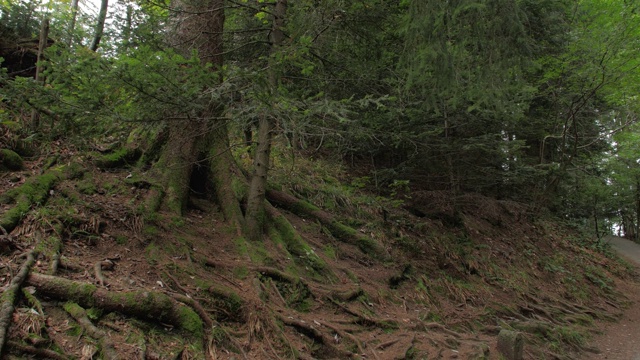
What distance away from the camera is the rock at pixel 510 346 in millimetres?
5637

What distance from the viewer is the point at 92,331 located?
2951 mm

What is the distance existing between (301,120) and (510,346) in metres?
4.63

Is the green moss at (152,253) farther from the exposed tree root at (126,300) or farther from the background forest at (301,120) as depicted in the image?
the exposed tree root at (126,300)

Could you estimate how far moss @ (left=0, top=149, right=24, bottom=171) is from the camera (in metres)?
4.73

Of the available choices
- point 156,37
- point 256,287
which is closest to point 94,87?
point 156,37

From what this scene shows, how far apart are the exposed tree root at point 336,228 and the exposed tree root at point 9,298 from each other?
14.6 feet

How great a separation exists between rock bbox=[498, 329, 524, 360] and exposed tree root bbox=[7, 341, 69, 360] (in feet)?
18.7

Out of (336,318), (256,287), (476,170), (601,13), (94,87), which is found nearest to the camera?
(94,87)

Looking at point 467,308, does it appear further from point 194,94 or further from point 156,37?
point 156,37

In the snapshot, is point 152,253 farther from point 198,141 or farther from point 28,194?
point 198,141

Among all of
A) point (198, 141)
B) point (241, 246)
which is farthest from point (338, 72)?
point (241, 246)

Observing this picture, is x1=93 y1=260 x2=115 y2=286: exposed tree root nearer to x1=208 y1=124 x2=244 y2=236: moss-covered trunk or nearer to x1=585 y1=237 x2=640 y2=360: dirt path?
x1=208 y1=124 x2=244 y2=236: moss-covered trunk

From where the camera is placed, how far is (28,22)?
296 inches

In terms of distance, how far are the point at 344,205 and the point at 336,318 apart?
396 cm
